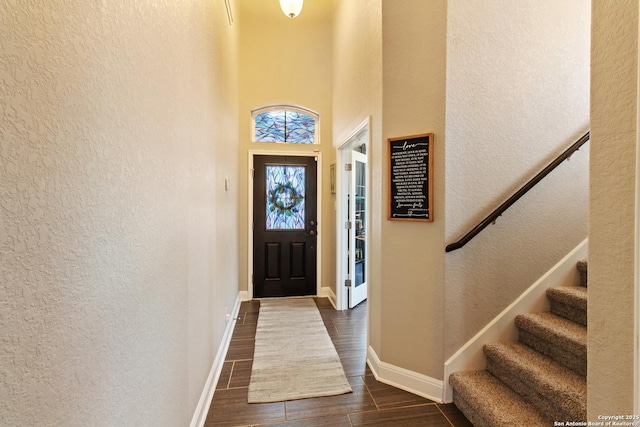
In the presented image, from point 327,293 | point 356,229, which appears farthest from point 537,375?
point 327,293

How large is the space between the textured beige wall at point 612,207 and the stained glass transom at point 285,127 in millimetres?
3653

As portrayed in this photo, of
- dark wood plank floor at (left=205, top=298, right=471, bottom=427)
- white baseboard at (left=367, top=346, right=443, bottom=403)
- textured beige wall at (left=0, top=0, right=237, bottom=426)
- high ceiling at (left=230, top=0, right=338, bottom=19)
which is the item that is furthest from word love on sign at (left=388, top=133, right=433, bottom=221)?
high ceiling at (left=230, top=0, right=338, bottom=19)

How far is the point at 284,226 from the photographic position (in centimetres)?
426

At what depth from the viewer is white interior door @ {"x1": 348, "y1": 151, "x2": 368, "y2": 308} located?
3.79 meters

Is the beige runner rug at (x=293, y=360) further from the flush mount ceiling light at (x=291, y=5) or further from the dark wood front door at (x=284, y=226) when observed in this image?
the flush mount ceiling light at (x=291, y=5)

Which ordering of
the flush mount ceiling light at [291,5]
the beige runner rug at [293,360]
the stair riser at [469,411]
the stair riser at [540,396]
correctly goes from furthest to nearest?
the flush mount ceiling light at [291,5] < the beige runner rug at [293,360] < the stair riser at [469,411] < the stair riser at [540,396]

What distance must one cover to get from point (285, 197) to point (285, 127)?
1059 millimetres

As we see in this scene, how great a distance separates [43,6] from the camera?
548 mm

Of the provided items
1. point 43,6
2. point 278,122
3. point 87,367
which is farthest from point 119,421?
point 278,122

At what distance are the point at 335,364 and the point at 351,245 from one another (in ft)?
5.43

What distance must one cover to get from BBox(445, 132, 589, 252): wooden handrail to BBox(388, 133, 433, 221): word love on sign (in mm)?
243

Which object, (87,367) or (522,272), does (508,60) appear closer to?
(522,272)

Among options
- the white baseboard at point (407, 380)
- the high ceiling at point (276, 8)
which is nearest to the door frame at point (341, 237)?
the white baseboard at point (407, 380)

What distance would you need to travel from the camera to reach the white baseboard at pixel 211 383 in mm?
1711
